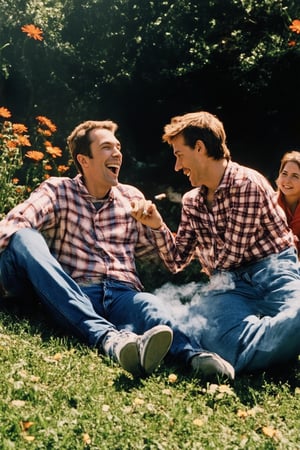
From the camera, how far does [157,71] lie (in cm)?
657

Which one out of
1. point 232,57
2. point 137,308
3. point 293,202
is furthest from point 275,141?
point 137,308

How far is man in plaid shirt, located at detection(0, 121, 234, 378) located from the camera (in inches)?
157

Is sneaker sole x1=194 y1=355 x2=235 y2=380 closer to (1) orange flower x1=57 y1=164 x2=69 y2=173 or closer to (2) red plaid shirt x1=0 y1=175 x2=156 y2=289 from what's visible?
(2) red plaid shirt x1=0 y1=175 x2=156 y2=289

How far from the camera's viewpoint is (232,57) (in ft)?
21.3

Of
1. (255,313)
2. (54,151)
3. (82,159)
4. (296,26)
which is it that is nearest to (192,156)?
(82,159)

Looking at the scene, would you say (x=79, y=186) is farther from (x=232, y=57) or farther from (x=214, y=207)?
(x=232, y=57)

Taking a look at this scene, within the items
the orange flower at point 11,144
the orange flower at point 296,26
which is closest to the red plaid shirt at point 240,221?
the orange flower at point 11,144

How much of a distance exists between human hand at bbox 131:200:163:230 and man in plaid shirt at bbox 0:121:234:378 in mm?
45

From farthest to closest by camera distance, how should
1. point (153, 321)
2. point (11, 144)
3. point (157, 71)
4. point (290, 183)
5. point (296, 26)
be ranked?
point (157, 71), point (296, 26), point (11, 144), point (290, 183), point (153, 321)

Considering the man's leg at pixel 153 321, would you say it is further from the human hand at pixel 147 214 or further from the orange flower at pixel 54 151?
the orange flower at pixel 54 151

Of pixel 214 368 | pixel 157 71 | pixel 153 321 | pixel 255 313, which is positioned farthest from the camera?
pixel 157 71

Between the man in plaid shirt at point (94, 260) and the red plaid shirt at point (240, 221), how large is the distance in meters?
0.35

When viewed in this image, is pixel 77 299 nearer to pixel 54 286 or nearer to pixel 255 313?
pixel 54 286

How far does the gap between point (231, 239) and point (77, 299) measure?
96 centimetres
